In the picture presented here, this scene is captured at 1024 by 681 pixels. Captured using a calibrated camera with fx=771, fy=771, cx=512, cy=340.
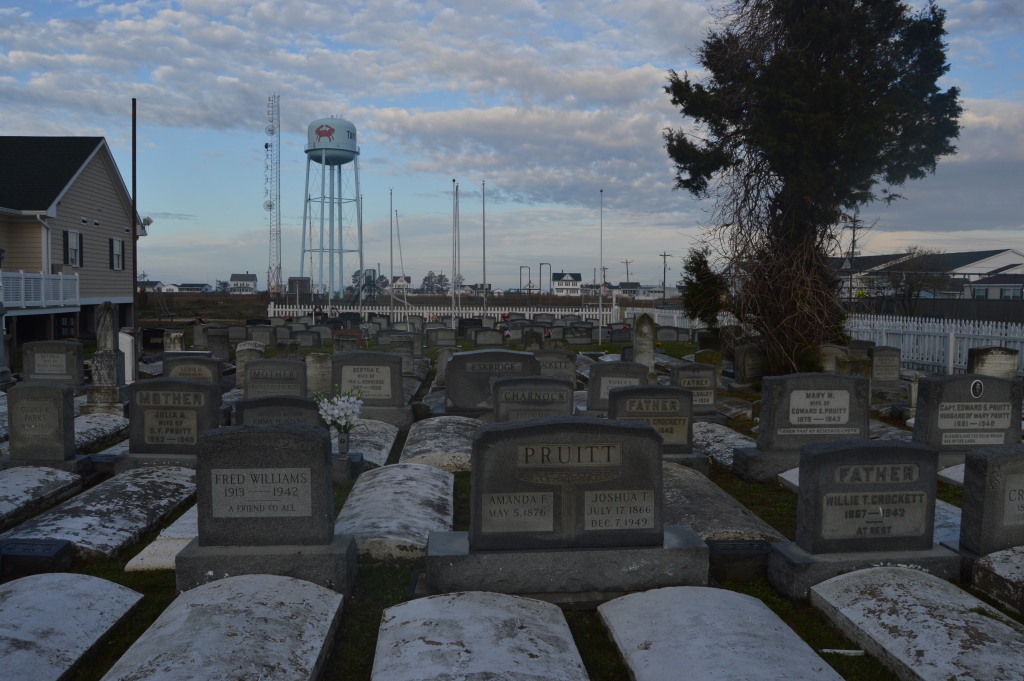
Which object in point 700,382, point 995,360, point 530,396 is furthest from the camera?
point 995,360

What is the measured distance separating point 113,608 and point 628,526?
10.9 feet

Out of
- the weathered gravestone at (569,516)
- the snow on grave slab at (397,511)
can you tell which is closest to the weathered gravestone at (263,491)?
the snow on grave slab at (397,511)

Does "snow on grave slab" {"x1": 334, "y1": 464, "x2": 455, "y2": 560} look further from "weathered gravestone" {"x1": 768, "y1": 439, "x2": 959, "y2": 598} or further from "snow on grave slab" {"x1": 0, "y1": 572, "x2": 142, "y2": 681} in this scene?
"weathered gravestone" {"x1": 768, "y1": 439, "x2": 959, "y2": 598}

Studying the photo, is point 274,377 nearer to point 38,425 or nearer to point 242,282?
point 38,425

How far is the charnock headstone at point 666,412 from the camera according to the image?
29.2 ft

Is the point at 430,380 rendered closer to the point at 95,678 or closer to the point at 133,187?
the point at 133,187

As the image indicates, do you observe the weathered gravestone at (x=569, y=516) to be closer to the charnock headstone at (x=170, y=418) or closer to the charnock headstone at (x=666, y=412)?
the charnock headstone at (x=666, y=412)

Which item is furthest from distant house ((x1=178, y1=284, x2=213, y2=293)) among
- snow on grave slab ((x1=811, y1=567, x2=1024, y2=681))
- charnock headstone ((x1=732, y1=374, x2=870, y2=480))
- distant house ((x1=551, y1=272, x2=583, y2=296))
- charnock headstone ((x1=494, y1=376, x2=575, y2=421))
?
snow on grave slab ((x1=811, y1=567, x2=1024, y2=681))

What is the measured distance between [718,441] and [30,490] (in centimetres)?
818

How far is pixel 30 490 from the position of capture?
303 inches

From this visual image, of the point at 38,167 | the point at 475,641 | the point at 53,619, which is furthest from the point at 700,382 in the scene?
the point at 38,167

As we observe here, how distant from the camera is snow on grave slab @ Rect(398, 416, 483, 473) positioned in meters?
9.18

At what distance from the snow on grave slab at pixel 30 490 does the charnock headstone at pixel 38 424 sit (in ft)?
0.93

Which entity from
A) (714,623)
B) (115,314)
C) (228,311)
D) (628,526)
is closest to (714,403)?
(628,526)
